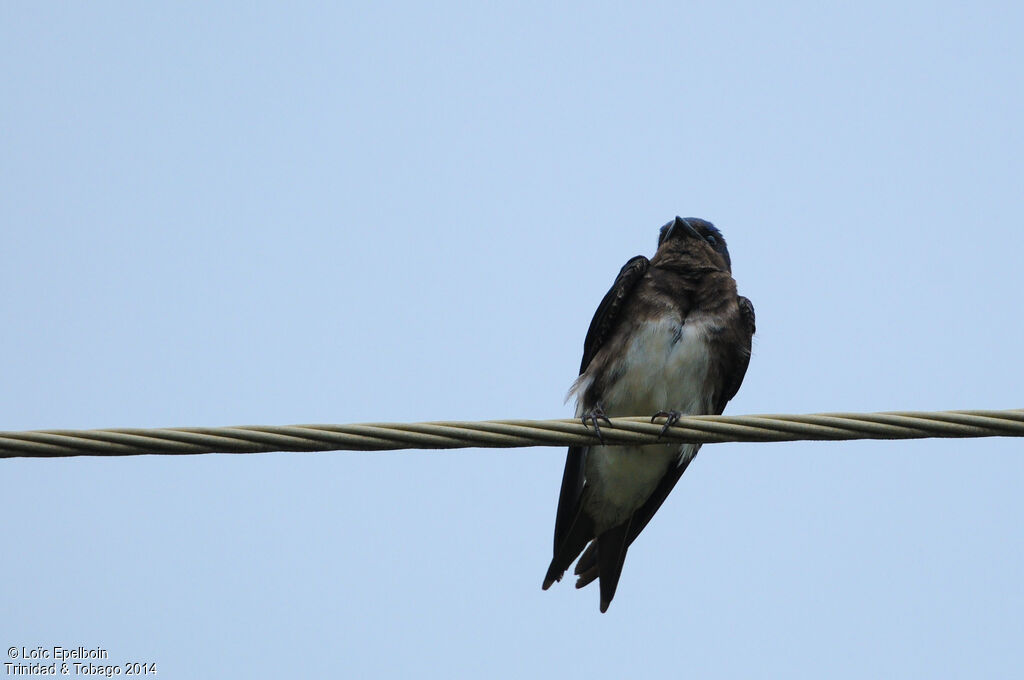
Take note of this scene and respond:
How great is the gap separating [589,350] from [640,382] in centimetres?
48

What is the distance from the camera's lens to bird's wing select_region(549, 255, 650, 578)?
6.80 m

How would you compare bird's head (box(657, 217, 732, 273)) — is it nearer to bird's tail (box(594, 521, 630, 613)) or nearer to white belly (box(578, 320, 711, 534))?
white belly (box(578, 320, 711, 534))

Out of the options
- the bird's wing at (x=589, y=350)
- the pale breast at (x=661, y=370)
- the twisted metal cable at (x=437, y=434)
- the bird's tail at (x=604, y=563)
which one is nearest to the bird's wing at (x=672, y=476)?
the bird's tail at (x=604, y=563)

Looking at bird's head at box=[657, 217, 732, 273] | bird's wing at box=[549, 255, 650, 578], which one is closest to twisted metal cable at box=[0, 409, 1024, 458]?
bird's wing at box=[549, 255, 650, 578]

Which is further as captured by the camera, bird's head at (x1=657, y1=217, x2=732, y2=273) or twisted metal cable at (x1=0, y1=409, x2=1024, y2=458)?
bird's head at (x1=657, y1=217, x2=732, y2=273)

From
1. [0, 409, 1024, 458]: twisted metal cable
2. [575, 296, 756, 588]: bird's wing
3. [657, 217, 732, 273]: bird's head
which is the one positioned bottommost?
[0, 409, 1024, 458]: twisted metal cable

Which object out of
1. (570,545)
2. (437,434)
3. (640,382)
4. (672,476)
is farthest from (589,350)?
(437,434)

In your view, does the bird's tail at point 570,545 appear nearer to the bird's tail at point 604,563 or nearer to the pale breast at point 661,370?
the bird's tail at point 604,563

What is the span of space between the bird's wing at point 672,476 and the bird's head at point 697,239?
50 cm

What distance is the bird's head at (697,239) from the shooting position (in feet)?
24.3

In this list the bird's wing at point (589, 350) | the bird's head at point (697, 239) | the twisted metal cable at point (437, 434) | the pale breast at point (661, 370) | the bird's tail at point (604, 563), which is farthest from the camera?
the bird's head at point (697, 239)

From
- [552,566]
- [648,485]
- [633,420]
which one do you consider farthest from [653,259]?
[633,420]

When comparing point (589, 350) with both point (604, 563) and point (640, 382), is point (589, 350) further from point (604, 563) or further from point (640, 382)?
point (604, 563)

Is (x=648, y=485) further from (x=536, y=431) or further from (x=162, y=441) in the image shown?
(x=162, y=441)
